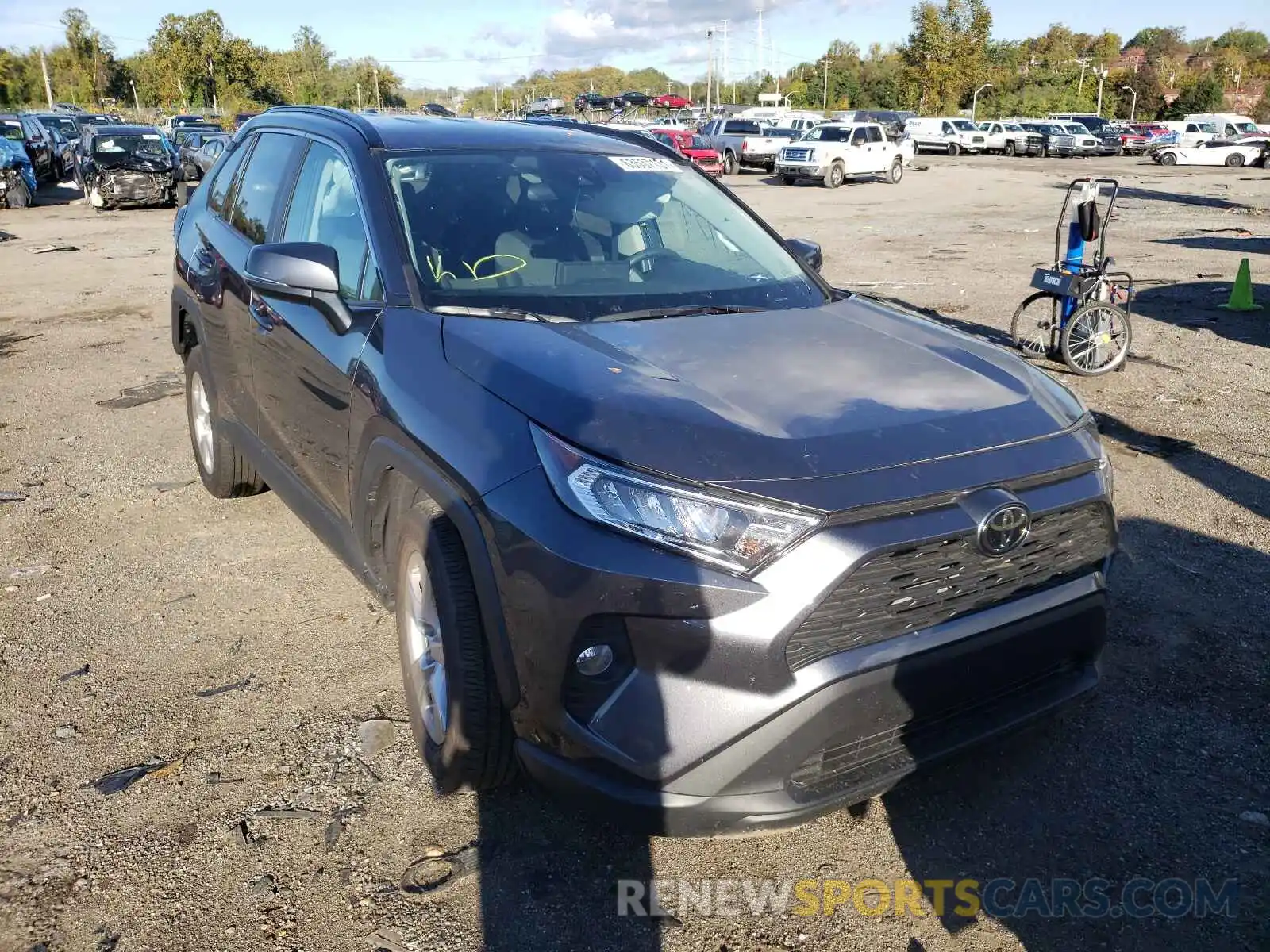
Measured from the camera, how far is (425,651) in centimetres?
305

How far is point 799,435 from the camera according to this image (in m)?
2.56

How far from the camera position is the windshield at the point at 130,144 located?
75.3ft

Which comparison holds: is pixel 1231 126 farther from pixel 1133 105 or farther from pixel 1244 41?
pixel 1244 41

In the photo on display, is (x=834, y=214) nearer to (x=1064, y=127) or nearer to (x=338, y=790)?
(x=338, y=790)

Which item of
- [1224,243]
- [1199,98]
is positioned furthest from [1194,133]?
[1199,98]

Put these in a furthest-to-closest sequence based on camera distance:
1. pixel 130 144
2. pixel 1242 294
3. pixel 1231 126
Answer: pixel 1231 126 → pixel 130 144 → pixel 1242 294

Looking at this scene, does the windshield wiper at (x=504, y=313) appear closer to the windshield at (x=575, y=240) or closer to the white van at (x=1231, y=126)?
the windshield at (x=575, y=240)

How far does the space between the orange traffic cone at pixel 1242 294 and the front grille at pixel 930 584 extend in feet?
31.0

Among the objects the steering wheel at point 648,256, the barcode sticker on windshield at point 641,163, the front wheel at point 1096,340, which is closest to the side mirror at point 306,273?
the steering wheel at point 648,256

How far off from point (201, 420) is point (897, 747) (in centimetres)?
415

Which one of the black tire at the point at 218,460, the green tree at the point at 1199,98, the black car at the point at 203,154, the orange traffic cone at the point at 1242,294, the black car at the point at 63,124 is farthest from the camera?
the green tree at the point at 1199,98

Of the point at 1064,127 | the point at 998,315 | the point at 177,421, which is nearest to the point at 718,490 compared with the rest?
the point at 177,421

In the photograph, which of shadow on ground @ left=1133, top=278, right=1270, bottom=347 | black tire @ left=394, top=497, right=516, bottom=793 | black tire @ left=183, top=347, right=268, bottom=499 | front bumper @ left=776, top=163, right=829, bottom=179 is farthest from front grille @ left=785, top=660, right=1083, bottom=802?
front bumper @ left=776, top=163, right=829, bottom=179

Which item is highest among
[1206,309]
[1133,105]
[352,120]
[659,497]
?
[1133,105]
